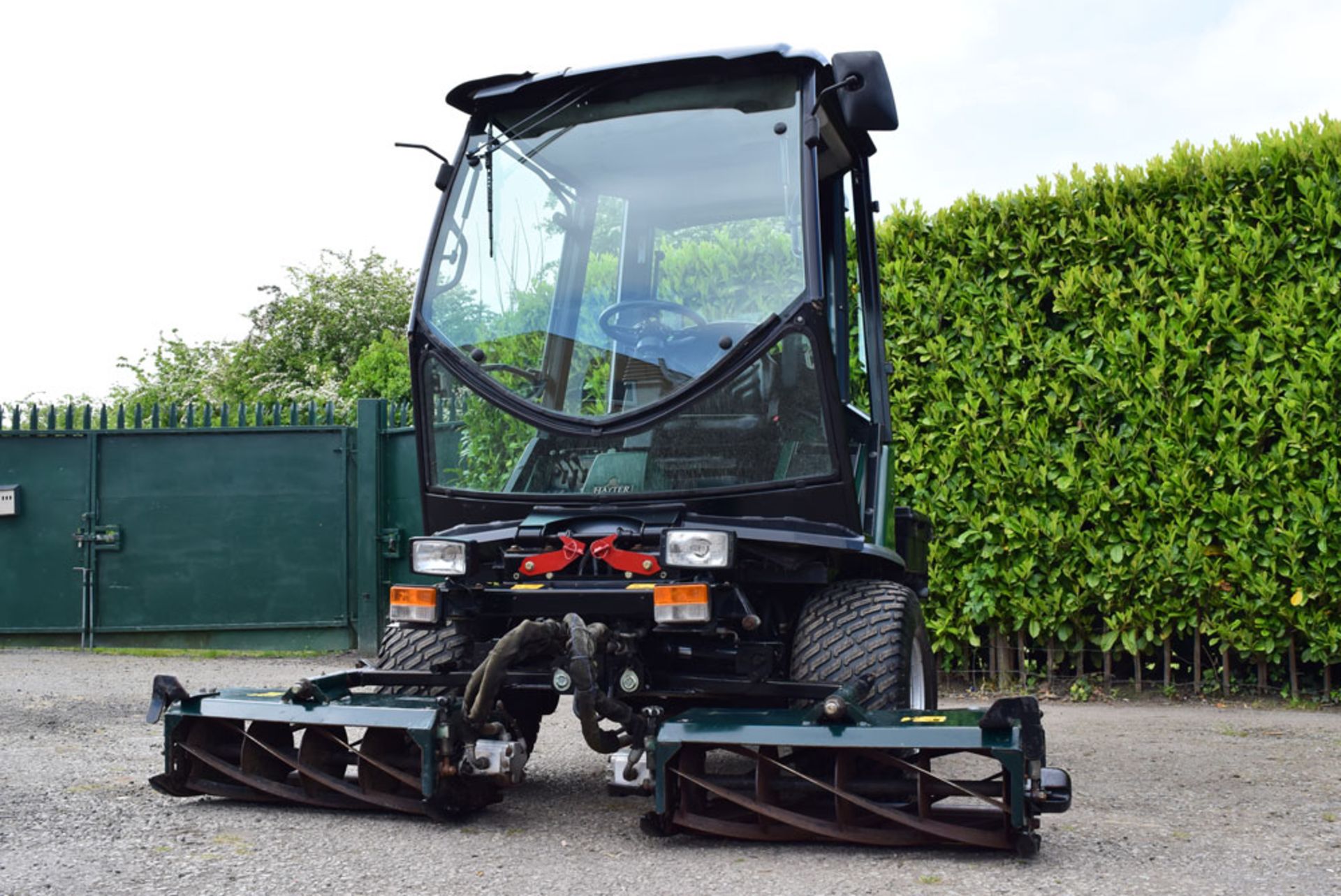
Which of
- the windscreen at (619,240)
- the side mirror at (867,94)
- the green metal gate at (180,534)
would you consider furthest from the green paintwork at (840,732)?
the green metal gate at (180,534)

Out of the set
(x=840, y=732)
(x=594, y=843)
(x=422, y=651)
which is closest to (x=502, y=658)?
(x=594, y=843)

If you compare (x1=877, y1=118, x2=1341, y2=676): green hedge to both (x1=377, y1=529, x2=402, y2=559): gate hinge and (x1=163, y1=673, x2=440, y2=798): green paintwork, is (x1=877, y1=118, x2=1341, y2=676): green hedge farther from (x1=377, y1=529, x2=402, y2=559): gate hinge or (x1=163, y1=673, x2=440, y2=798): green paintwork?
(x1=163, y1=673, x2=440, y2=798): green paintwork

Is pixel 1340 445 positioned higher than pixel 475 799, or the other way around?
pixel 1340 445

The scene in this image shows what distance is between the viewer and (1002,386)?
325 inches

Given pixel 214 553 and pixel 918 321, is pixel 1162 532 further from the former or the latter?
pixel 214 553

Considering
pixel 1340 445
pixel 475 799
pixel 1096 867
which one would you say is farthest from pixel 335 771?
pixel 1340 445

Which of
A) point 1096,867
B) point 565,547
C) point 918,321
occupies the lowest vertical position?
point 1096,867

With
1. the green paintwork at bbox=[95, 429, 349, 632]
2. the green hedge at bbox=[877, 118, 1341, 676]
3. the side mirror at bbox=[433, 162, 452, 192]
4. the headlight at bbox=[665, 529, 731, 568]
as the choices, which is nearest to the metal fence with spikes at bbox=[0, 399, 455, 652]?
the green paintwork at bbox=[95, 429, 349, 632]

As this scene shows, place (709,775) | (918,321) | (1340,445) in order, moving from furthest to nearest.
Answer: (918,321) → (1340,445) → (709,775)

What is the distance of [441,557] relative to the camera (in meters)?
4.43

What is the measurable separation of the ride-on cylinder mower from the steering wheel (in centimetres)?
2

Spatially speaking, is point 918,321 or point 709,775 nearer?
point 709,775

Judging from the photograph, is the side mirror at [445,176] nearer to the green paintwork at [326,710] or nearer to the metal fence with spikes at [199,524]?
the green paintwork at [326,710]

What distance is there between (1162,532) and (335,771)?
5271 millimetres
